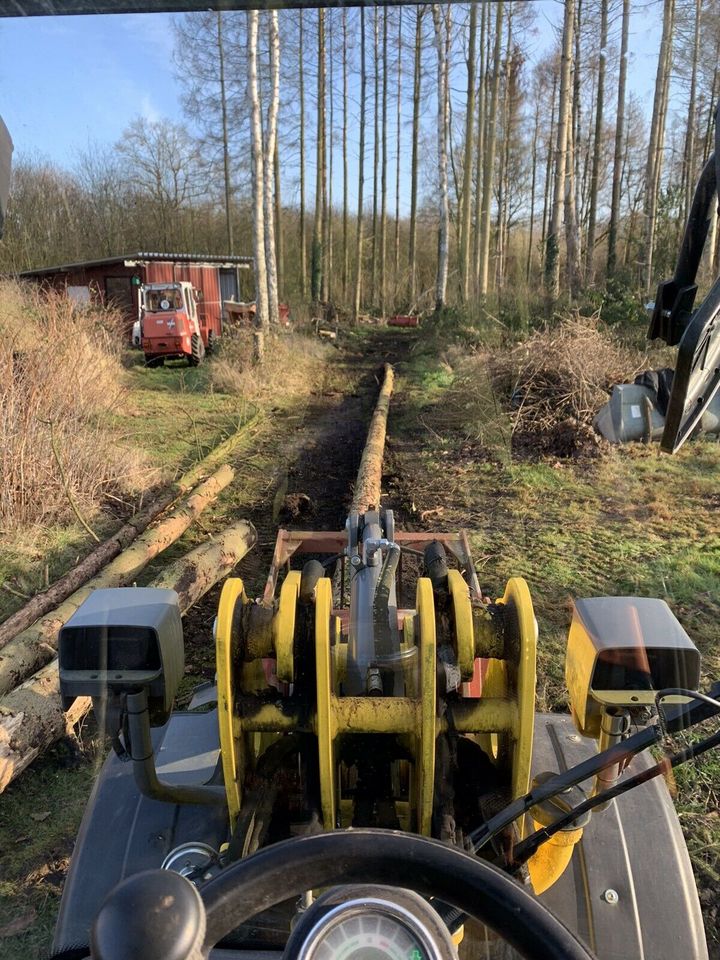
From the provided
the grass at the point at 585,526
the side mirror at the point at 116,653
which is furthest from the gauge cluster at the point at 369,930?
the grass at the point at 585,526

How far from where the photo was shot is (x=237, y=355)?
16641 millimetres

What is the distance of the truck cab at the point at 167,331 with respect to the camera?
18.8 m

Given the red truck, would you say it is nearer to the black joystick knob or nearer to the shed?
the shed

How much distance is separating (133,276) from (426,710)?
84.9 ft

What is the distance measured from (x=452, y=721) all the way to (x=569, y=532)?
213 inches

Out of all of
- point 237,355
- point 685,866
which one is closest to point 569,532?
point 685,866

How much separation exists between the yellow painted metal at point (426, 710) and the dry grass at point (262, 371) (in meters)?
12.8

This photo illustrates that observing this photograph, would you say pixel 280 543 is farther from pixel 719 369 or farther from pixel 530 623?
pixel 719 369

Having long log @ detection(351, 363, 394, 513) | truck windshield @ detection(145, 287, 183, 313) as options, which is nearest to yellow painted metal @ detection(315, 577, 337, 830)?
long log @ detection(351, 363, 394, 513)

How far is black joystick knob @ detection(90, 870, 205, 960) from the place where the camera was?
0.88 metres

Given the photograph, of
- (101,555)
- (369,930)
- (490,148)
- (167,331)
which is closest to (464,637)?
(369,930)

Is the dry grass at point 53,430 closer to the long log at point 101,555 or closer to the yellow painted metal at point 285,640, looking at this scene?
the long log at point 101,555

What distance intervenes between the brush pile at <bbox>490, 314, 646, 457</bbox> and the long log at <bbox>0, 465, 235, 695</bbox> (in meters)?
4.33

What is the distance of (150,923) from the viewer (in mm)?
891
